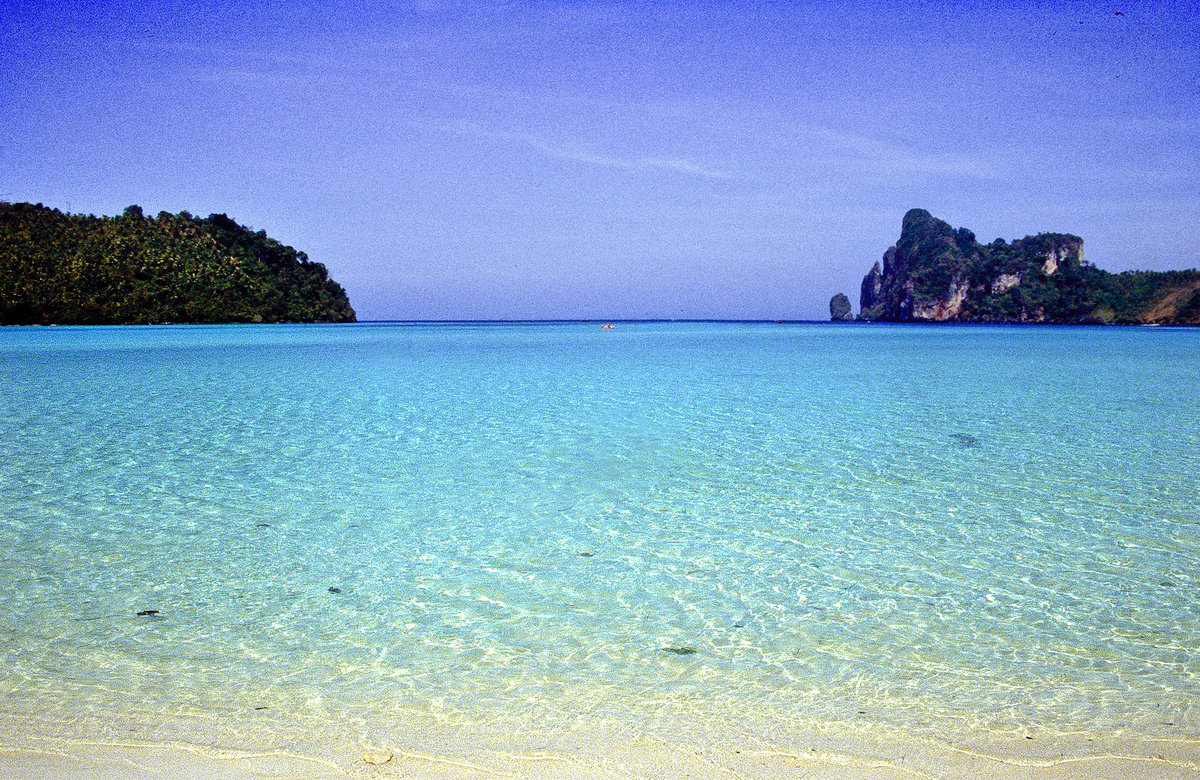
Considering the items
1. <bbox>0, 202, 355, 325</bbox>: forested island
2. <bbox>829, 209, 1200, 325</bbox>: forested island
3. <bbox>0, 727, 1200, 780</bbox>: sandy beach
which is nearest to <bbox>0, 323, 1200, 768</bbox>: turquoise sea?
<bbox>0, 727, 1200, 780</bbox>: sandy beach

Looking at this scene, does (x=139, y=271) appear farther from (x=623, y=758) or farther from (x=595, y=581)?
(x=623, y=758)

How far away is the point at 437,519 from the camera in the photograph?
6070mm

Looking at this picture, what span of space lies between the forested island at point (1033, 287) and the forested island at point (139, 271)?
123732 millimetres

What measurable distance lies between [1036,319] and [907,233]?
4916cm

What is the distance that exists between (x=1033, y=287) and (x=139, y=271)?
146327 mm

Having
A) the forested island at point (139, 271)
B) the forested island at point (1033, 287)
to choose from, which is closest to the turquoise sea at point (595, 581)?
the forested island at point (139, 271)

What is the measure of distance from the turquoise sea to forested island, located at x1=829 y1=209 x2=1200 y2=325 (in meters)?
154

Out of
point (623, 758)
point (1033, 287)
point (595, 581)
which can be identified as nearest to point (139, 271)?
point (595, 581)

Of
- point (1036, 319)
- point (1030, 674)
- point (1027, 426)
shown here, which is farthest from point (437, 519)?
point (1036, 319)

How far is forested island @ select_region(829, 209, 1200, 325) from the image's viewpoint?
139500 mm

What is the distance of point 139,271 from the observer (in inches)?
3191

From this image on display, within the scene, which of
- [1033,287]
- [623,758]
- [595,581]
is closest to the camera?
[623,758]

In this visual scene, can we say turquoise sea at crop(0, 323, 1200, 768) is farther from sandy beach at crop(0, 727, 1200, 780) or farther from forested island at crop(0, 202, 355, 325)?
forested island at crop(0, 202, 355, 325)

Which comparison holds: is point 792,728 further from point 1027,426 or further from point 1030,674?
point 1027,426
